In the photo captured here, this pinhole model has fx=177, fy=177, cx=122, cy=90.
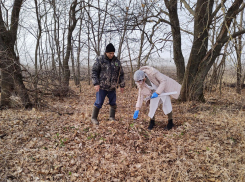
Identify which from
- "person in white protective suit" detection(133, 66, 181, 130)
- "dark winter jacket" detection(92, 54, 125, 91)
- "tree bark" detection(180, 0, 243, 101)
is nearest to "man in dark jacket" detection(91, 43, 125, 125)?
"dark winter jacket" detection(92, 54, 125, 91)

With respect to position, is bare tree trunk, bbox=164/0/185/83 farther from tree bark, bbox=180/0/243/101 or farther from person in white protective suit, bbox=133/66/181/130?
person in white protective suit, bbox=133/66/181/130

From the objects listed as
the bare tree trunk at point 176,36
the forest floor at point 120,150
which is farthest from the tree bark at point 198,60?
the forest floor at point 120,150

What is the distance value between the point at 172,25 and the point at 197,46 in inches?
49.8

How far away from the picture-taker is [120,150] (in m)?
3.54

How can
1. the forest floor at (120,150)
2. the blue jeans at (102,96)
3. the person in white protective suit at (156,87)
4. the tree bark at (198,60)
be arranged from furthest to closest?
1. the tree bark at (198,60)
2. the blue jeans at (102,96)
3. the person in white protective suit at (156,87)
4. the forest floor at (120,150)

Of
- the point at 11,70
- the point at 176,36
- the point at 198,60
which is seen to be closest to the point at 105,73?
the point at 11,70

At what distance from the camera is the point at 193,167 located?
293 cm

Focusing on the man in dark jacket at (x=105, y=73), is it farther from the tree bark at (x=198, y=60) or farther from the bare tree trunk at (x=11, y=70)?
the tree bark at (x=198, y=60)

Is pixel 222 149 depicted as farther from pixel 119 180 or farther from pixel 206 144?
pixel 119 180

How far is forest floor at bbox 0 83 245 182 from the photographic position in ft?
9.50

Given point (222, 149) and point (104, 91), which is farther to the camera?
point (104, 91)

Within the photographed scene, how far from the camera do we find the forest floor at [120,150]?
9.50 feet

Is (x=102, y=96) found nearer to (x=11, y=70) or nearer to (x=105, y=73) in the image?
(x=105, y=73)

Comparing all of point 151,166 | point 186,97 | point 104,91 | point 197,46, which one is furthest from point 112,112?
point 197,46
